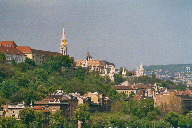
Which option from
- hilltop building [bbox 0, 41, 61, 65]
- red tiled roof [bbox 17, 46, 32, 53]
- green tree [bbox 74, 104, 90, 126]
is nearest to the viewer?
green tree [bbox 74, 104, 90, 126]

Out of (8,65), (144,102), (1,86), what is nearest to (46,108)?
(1,86)

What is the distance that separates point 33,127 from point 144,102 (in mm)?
40432

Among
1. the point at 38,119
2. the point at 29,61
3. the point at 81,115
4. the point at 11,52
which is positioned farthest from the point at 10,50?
the point at 38,119

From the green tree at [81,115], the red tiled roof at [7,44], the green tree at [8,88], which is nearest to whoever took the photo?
the green tree at [81,115]

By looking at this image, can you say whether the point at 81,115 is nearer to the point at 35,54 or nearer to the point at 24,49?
the point at 24,49

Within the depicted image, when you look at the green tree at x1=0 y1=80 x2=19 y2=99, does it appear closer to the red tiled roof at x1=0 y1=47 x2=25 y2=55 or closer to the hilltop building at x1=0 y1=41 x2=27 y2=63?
the hilltop building at x1=0 y1=41 x2=27 y2=63

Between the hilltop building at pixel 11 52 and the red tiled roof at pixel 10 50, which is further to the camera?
the hilltop building at pixel 11 52

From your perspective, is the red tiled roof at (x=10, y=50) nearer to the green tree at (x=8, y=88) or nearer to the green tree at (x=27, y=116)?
the green tree at (x=8, y=88)

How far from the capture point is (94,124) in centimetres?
10638

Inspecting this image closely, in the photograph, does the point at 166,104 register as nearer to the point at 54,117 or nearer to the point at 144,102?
the point at 144,102

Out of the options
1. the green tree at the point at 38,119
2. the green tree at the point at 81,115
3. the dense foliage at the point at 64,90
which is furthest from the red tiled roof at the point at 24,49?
the green tree at the point at 38,119

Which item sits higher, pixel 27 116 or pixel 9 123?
pixel 27 116

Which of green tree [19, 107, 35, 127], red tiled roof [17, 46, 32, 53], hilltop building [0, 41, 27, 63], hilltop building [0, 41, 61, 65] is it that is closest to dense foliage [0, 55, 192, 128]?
green tree [19, 107, 35, 127]

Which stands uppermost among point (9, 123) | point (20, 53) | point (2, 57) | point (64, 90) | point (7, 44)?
point (7, 44)
